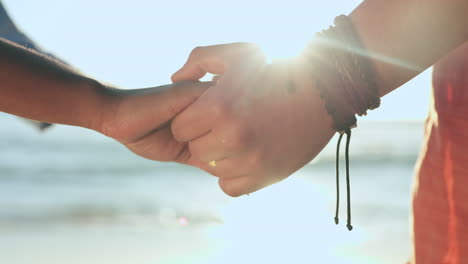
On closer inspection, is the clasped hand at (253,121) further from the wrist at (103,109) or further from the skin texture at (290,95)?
the wrist at (103,109)

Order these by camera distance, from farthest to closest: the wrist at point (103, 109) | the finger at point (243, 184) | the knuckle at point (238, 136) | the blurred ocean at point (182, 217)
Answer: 1. the blurred ocean at point (182, 217)
2. the wrist at point (103, 109)
3. the finger at point (243, 184)
4. the knuckle at point (238, 136)

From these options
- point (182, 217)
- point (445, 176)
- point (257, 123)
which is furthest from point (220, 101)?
point (182, 217)

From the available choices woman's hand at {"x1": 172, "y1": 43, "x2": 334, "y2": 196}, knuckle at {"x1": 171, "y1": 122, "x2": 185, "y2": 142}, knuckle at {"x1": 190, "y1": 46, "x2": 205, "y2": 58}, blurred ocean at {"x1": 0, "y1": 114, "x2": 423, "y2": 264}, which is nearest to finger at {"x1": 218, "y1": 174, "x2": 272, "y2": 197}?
woman's hand at {"x1": 172, "y1": 43, "x2": 334, "y2": 196}

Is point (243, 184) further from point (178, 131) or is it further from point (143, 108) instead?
point (143, 108)

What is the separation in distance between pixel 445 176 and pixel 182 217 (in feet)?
24.0

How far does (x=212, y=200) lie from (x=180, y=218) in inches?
67.0

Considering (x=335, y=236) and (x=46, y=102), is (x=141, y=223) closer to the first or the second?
(x=335, y=236)

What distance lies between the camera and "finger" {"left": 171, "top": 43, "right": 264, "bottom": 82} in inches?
66.2

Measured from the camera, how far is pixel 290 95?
1453 mm

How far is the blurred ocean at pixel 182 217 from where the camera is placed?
19.5 ft

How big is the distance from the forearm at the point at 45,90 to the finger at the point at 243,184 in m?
0.55

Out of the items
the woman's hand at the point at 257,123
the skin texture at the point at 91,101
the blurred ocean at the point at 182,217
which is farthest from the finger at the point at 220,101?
the blurred ocean at the point at 182,217

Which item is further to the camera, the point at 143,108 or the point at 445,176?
the point at 143,108

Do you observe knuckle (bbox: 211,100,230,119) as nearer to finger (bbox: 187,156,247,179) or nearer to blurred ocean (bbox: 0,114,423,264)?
finger (bbox: 187,156,247,179)
